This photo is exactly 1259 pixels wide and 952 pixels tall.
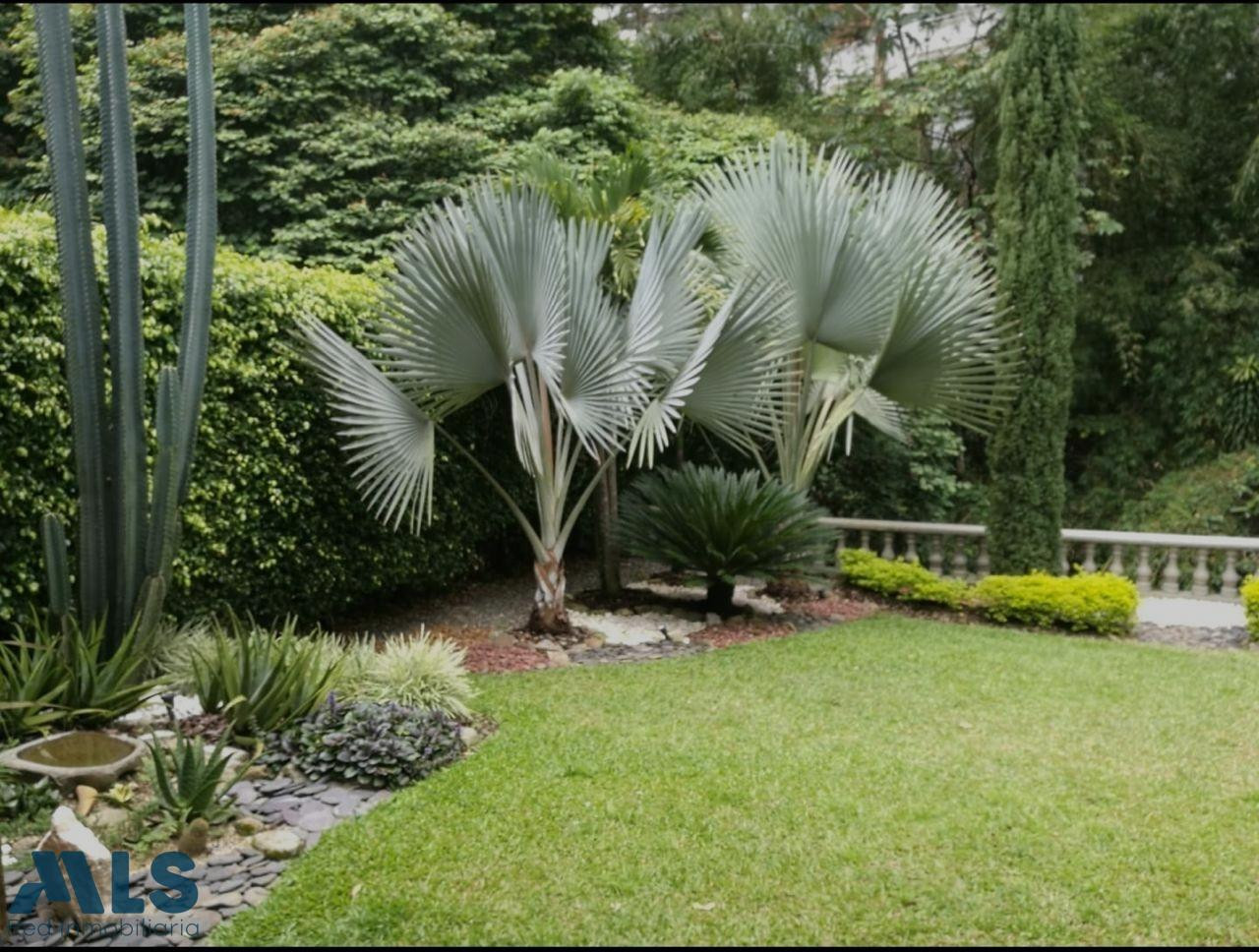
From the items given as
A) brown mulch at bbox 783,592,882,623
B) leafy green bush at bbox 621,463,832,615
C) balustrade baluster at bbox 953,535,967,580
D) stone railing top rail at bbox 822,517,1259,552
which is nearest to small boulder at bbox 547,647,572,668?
leafy green bush at bbox 621,463,832,615

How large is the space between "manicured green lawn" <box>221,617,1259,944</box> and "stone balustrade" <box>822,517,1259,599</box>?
321cm

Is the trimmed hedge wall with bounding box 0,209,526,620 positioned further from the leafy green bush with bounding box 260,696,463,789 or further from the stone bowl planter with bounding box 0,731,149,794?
the leafy green bush with bounding box 260,696,463,789

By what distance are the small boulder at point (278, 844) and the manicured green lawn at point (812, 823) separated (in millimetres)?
76

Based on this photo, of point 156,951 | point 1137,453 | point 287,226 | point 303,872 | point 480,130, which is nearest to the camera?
point 156,951

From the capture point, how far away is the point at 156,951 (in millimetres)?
2523

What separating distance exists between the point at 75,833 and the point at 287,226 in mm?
8315

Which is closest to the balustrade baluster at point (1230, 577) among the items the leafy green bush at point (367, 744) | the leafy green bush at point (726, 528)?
the leafy green bush at point (726, 528)

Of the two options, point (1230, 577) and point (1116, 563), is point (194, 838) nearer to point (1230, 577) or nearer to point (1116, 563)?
point (1116, 563)

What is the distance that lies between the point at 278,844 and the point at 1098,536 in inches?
302

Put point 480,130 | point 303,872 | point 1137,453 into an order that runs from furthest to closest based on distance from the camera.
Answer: point 1137,453 < point 480,130 < point 303,872

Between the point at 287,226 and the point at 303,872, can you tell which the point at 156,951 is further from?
the point at 287,226

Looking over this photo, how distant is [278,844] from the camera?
3.11m

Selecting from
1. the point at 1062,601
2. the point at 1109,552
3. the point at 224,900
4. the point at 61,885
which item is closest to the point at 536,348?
the point at 224,900

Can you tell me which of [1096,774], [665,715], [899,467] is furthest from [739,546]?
[899,467]
